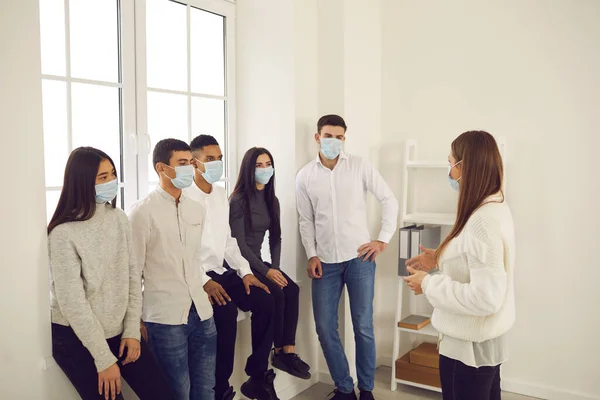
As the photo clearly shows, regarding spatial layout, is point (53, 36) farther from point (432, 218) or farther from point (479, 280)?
point (432, 218)

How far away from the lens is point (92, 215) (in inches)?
79.3

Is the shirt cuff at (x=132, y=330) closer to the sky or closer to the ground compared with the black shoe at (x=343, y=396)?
closer to the sky

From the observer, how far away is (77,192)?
1995 mm

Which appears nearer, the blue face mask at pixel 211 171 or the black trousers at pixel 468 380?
the black trousers at pixel 468 380

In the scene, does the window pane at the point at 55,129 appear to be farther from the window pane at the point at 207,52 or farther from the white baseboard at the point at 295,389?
the white baseboard at the point at 295,389

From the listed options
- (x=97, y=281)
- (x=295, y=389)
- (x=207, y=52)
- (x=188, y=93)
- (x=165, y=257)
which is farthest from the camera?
(x=295, y=389)

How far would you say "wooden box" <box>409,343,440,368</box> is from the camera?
11.4ft

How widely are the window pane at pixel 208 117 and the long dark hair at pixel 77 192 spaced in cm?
125

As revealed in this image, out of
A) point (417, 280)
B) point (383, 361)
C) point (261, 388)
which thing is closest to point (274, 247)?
point (261, 388)

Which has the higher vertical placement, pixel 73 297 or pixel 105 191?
pixel 105 191

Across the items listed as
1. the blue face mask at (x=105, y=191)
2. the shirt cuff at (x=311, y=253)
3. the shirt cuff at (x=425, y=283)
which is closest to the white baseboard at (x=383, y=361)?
the shirt cuff at (x=311, y=253)

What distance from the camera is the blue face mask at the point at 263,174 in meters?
2.95

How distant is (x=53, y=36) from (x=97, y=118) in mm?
412

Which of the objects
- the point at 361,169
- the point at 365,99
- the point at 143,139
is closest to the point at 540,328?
the point at 361,169
